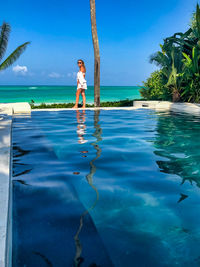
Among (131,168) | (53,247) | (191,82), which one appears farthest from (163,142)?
(191,82)

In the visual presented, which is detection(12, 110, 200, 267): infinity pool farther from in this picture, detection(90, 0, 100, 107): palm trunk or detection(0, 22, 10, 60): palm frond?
detection(90, 0, 100, 107): palm trunk

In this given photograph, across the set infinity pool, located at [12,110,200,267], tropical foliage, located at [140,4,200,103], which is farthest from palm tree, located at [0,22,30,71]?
tropical foliage, located at [140,4,200,103]

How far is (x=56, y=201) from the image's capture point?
310 centimetres

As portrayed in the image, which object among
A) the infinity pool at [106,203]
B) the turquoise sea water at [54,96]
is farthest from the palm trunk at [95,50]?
the turquoise sea water at [54,96]

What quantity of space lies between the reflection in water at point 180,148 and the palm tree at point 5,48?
5071mm

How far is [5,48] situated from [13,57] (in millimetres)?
461

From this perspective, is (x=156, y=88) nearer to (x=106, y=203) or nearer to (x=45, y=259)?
(x=106, y=203)

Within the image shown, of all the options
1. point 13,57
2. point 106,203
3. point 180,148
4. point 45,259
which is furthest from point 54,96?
point 45,259

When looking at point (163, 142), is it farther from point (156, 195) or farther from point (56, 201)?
point (56, 201)

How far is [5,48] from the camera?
9.20m

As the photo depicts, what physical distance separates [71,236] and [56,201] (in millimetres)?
751

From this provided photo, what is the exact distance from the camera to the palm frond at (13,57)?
9305 millimetres

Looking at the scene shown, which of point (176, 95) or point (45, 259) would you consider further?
point (176, 95)

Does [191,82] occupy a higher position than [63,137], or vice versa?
[191,82]
